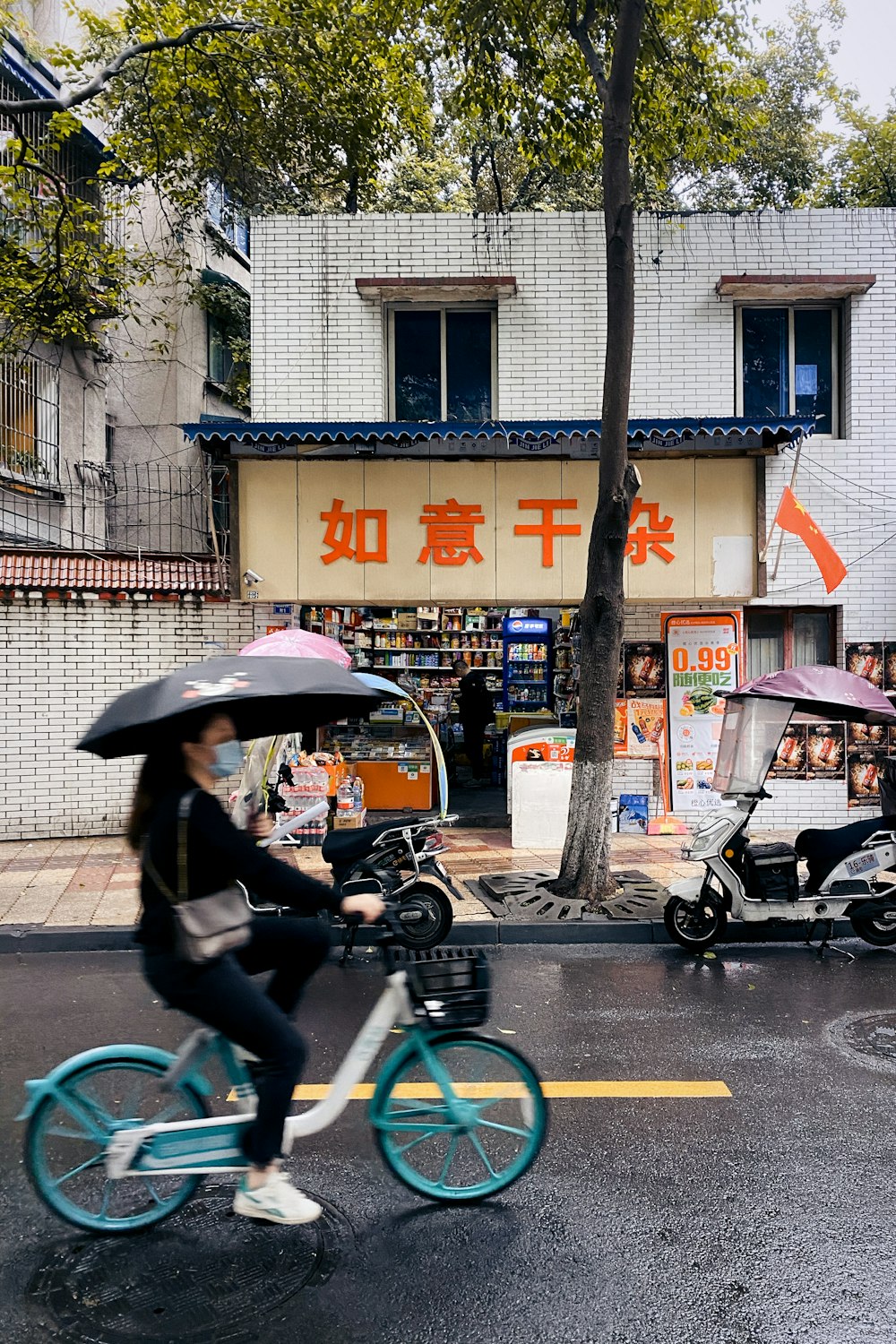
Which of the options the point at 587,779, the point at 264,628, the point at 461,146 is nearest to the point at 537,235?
the point at 264,628

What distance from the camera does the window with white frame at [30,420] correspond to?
13.9m

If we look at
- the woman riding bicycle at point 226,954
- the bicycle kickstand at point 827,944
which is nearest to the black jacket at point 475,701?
the bicycle kickstand at point 827,944

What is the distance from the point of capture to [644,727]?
11.3 m

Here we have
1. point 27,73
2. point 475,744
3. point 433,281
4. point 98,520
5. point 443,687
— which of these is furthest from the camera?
point 98,520

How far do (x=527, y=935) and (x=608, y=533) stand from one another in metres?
3.34

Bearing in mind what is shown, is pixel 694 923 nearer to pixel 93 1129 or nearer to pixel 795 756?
pixel 795 756

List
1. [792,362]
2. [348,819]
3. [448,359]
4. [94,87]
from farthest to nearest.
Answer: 1. [448,359]
2. [792,362]
3. [348,819]
4. [94,87]

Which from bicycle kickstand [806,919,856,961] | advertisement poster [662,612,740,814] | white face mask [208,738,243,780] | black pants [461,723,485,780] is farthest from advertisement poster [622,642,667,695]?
white face mask [208,738,243,780]

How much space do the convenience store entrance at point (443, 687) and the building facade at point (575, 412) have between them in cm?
174

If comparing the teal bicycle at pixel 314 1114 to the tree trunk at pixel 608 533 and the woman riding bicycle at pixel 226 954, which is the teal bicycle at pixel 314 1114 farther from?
the tree trunk at pixel 608 533

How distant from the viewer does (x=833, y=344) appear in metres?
11.6

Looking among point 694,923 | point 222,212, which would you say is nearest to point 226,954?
point 694,923

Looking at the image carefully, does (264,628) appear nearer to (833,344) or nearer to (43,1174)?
(833,344)

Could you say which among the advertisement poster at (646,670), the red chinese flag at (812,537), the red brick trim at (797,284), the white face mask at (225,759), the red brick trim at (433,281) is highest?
the red brick trim at (433,281)
